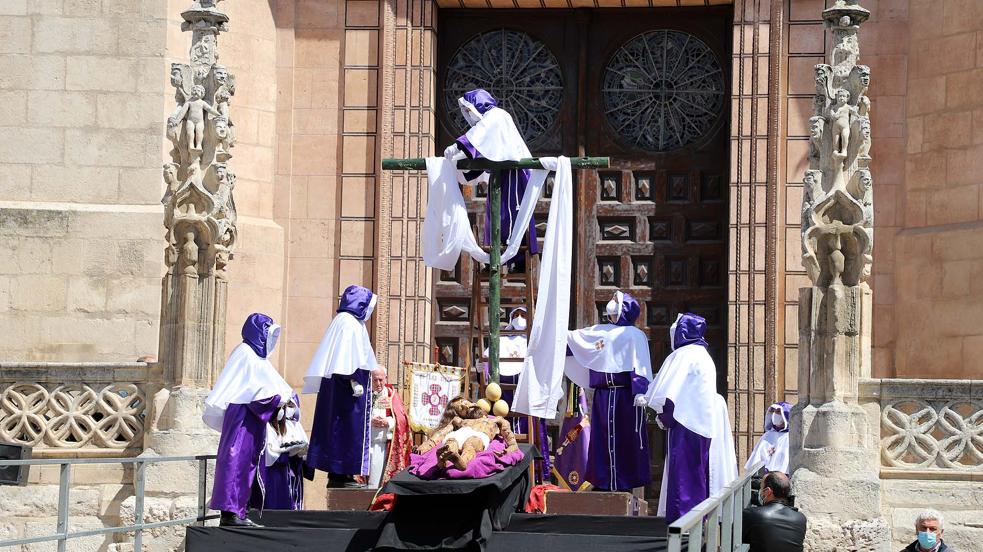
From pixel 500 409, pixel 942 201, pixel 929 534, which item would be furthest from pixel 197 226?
pixel 929 534

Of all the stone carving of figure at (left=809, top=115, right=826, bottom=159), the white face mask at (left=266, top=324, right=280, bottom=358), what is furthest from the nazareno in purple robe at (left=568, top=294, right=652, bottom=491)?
the white face mask at (left=266, top=324, right=280, bottom=358)

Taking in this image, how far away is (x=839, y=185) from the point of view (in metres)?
14.5

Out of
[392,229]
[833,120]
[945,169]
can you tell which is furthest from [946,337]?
[392,229]

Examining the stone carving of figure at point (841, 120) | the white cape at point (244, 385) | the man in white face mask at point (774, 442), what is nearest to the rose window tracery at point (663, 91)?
the man in white face mask at point (774, 442)

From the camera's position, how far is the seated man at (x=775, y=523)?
11.4m

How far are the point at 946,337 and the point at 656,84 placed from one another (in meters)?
3.83

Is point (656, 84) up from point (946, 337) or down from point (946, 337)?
up

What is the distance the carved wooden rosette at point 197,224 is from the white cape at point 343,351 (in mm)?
1181

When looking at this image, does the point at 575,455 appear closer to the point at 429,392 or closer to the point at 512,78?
the point at 429,392

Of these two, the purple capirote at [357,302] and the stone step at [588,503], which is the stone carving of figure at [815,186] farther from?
the purple capirote at [357,302]

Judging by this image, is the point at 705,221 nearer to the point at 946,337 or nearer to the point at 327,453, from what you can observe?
the point at 946,337

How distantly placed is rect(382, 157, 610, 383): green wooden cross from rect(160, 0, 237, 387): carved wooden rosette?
9.25 ft

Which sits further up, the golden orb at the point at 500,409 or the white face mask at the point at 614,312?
the white face mask at the point at 614,312

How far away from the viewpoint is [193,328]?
609 inches
